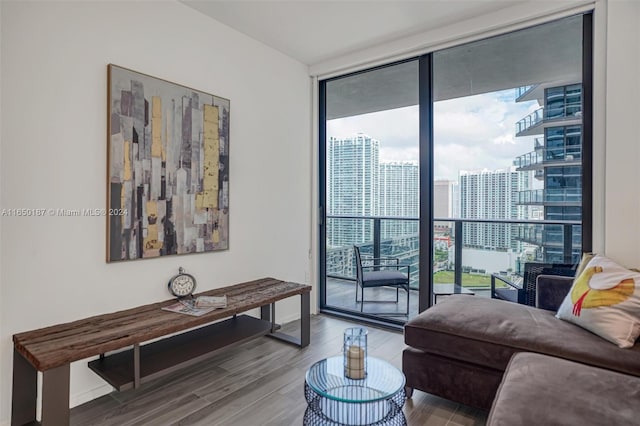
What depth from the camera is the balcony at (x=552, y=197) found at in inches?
101

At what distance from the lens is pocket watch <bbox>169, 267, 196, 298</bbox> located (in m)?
2.52

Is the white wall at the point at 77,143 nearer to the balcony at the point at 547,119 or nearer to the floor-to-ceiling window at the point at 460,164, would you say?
the floor-to-ceiling window at the point at 460,164

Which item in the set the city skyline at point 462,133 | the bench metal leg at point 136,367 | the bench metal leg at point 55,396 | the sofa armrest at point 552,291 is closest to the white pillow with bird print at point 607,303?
the sofa armrest at point 552,291

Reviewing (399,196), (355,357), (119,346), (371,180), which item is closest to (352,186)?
(371,180)

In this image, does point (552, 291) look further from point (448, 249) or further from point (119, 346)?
point (119, 346)

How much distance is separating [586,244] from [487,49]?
1.70 meters

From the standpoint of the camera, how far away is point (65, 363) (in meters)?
1.59

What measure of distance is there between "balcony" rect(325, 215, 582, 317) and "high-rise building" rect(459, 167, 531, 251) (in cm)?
1

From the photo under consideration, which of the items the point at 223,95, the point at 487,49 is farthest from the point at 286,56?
the point at 487,49

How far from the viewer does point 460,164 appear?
3.09 metres

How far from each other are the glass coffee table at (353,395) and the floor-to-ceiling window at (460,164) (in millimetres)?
1593

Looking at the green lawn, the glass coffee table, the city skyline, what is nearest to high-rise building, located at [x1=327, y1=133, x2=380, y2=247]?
the city skyline

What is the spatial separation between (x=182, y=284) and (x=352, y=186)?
1.96 meters

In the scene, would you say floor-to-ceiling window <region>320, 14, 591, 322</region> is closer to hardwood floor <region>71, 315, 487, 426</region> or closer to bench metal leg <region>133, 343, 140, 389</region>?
hardwood floor <region>71, 315, 487, 426</region>
